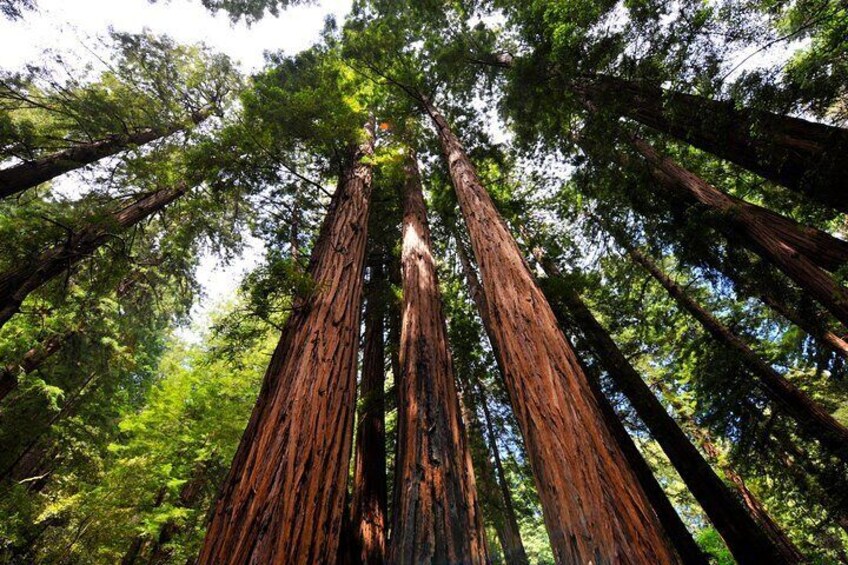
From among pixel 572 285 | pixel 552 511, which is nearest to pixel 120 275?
pixel 552 511

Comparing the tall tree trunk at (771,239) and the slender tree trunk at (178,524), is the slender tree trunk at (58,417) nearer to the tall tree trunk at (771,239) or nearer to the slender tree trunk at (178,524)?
the slender tree trunk at (178,524)

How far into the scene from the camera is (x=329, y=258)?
3863 millimetres

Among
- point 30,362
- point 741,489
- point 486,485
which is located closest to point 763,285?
point 486,485

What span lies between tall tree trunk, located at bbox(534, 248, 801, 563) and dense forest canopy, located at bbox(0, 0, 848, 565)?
41 millimetres

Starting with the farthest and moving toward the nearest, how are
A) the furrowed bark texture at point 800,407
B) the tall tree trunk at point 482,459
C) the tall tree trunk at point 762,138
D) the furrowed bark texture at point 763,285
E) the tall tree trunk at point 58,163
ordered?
the tall tree trunk at point 482,459 < the tall tree trunk at point 58,163 < the furrowed bark texture at point 800,407 < the furrowed bark texture at point 763,285 < the tall tree trunk at point 762,138

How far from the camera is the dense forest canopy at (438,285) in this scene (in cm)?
231

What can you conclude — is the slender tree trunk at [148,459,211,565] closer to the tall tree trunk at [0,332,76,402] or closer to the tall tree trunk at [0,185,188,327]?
the tall tree trunk at [0,332,76,402]

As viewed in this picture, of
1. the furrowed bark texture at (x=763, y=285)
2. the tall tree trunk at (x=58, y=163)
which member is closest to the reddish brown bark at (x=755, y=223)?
the furrowed bark texture at (x=763, y=285)

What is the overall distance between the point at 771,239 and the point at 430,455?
394cm

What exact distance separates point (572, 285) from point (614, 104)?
333 cm

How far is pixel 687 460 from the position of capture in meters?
4.71

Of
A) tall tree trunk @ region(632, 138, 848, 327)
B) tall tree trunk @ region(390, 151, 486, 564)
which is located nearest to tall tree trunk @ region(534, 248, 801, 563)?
tall tree trunk @ region(632, 138, 848, 327)

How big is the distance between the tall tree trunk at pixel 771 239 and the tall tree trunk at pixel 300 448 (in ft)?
12.7

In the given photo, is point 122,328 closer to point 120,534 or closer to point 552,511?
point 120,534
